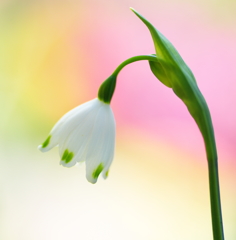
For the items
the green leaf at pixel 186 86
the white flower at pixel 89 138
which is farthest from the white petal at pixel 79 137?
the green leaf at pixel 186 86

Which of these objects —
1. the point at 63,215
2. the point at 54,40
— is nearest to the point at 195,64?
the point at 54,40

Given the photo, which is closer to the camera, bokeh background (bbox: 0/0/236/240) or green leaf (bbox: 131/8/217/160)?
green leaf (bbox: 131/8/217/160)

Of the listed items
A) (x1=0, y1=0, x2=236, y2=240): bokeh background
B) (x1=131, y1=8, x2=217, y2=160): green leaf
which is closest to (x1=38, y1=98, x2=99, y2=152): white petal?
(x1=131, y1=8, x2=217, y2=160): green leaf

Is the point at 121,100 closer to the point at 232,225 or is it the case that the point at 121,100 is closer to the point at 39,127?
the point at 39,127

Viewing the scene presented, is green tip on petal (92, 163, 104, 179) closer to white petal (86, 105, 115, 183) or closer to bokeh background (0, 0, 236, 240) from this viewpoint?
white petal (86, 105, 115, 183)

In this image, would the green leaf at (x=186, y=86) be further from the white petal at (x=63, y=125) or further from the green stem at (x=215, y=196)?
the white petal at (x=63, y=125)

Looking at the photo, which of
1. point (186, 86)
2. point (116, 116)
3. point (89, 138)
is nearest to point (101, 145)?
point (89, 138)
